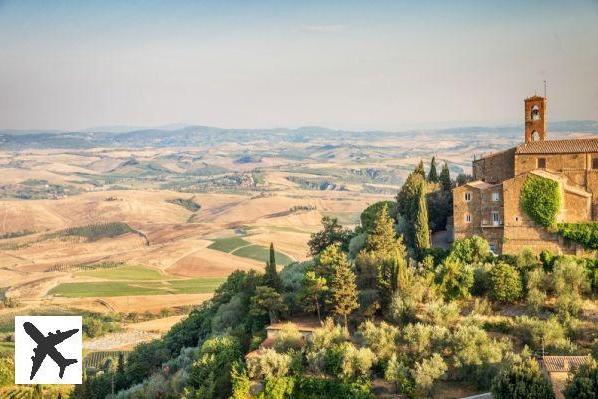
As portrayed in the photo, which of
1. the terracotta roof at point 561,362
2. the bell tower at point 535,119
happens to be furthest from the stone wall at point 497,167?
the terracotta roof at point 561,362

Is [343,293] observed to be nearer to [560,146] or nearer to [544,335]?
[544,335]

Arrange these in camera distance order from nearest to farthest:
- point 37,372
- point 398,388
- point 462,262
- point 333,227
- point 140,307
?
1. point 37,372
2. point 398,388
3. point 462,262
4. point 333,227
5. point 140,307

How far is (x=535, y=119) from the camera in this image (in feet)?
79.7

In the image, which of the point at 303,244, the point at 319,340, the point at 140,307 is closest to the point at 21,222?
the point at 303,244

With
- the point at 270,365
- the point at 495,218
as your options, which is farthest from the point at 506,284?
the point at 270,365

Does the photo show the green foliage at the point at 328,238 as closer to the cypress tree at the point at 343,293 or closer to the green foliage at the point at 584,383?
the cypress tree at the point at 343,293

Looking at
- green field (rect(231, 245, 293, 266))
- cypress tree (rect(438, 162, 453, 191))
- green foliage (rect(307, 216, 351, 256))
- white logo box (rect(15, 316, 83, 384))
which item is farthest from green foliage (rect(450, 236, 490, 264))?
green field (rect(231, 245, 293, 266))

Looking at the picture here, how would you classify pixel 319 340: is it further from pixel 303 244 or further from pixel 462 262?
pixel 303 244

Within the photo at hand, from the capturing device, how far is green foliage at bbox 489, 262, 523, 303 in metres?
19.4

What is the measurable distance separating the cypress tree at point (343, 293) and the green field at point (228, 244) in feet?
170

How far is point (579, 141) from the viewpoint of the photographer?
22.6 m

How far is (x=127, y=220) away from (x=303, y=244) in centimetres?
3435

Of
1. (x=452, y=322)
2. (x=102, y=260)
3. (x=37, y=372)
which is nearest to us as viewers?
(x=37, y=372)

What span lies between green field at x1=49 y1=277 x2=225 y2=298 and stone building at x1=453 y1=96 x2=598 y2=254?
1403 inches
